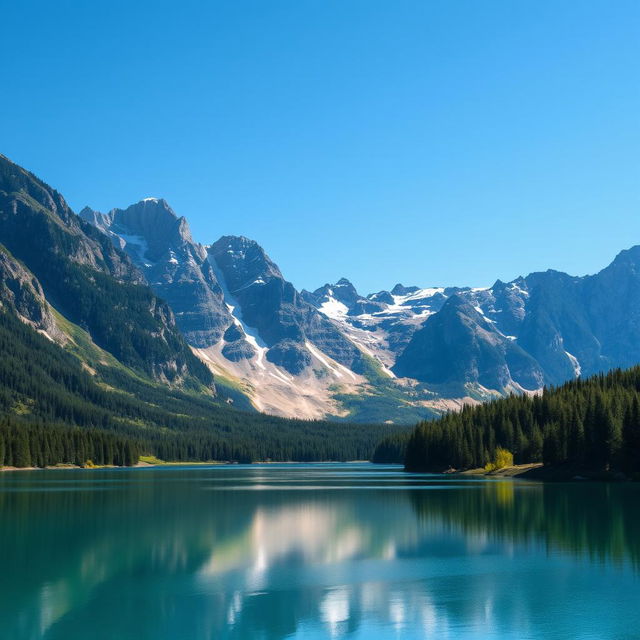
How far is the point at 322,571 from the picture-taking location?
5625cm

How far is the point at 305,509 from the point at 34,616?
63.1 m

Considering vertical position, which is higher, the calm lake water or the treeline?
the treeline

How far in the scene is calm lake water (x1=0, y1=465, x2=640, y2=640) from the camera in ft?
133

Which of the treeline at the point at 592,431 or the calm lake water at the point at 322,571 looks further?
the treeline at the point at 592,431

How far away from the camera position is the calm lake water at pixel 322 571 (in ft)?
133

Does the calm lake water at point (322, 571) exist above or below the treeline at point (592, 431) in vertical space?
below

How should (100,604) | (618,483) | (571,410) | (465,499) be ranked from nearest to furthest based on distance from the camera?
(100,604) → (465,499) → (618,483) → (571,410)

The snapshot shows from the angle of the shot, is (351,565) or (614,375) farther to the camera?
(614,375)

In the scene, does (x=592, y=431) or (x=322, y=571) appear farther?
(x=592, y=431)

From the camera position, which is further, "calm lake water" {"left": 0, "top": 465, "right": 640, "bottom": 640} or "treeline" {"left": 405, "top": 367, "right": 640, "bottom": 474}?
"treeline" {"left": 405, "top": 367, "right": 640, "bottom": 474}

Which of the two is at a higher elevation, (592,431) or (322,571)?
(592,431)

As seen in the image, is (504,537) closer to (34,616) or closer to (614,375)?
(34,616)

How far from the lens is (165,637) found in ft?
125

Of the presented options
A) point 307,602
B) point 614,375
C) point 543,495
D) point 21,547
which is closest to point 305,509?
point 543,495
